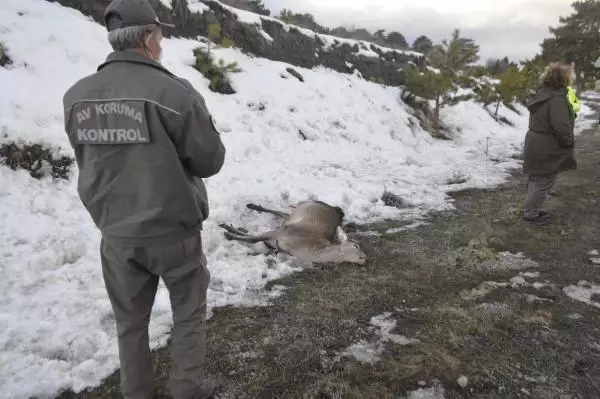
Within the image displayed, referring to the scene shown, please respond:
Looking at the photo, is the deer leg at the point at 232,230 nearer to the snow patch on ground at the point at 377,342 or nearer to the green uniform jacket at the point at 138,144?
the snow patch on ground at the point at 377,342

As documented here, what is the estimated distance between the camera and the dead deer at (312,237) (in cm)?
431

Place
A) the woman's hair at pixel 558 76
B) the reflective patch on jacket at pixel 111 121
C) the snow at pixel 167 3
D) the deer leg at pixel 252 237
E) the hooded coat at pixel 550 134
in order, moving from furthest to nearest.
Answer: the snow at pixel 167 3
the hooded coat at pixel 550 134
the woman's hair at pixel 558 76
the deer leg at pixel 252 237
the reflective patch on jacket at pixel 111 121

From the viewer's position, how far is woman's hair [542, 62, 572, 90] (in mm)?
4992

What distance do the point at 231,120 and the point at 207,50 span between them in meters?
2.38

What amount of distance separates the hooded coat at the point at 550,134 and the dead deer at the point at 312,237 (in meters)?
2.89

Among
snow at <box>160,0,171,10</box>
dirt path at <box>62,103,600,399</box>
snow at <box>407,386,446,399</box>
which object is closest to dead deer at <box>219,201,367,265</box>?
dirt path at <box>62,103,600,399</box>

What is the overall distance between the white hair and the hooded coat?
520 cm

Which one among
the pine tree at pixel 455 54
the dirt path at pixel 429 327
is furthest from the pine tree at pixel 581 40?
the dirt path at pixel 429 327

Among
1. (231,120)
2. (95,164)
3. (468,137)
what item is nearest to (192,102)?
(95,164)

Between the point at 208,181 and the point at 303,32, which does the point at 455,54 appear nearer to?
the point at 303,32

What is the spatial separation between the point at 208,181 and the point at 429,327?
157 inches

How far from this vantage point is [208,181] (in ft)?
19.6

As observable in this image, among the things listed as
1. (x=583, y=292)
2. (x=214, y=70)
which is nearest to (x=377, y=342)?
(x=583, y=292)

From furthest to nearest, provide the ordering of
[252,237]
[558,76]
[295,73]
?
[295,73], [558,76], [252,237]
